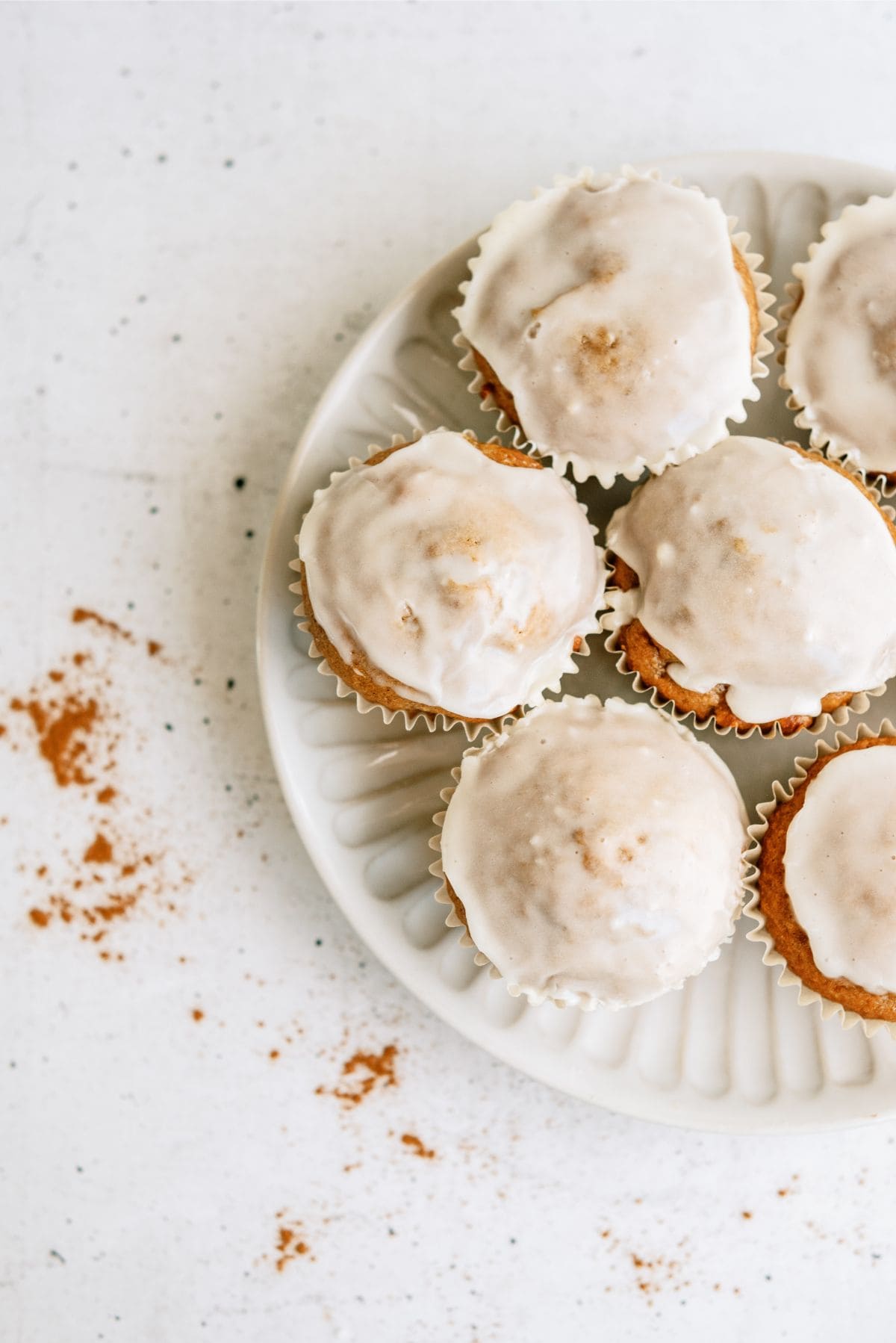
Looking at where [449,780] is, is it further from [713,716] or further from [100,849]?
[100,849]

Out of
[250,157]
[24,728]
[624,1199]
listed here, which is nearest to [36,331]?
[250,157]

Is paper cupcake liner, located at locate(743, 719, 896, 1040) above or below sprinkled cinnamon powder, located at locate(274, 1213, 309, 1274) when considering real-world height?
above

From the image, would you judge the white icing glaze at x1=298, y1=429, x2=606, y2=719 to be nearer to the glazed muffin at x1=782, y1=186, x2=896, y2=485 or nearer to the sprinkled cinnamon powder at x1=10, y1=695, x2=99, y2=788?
the glazed muffin at x1=782, y1=186, x2=896, y2=485

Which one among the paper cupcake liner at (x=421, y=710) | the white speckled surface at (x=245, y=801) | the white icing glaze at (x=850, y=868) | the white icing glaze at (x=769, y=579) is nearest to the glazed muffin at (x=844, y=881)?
the white icing glaze at (x=850, y=868)

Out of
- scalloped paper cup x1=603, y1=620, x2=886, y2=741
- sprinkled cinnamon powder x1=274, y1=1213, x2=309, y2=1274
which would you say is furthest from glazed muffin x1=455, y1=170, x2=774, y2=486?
sprinkled cinnamon powder x1=274, y1=1213, x2=309, y2=1274

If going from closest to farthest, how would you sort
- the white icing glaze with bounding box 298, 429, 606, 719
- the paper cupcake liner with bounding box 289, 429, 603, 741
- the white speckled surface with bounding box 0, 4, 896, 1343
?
the white icing glaze with bounding box 298, 429, 606, 719 < the paper cupcake liner with bounding box 289, 429, 603, 741 < the white speckled surface with bounding box 0, 4, 896, 1343

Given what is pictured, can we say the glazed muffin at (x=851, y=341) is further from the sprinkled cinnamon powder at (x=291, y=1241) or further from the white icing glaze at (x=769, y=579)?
the sprinkled cinnamon powder at (x=291, y=1241)
